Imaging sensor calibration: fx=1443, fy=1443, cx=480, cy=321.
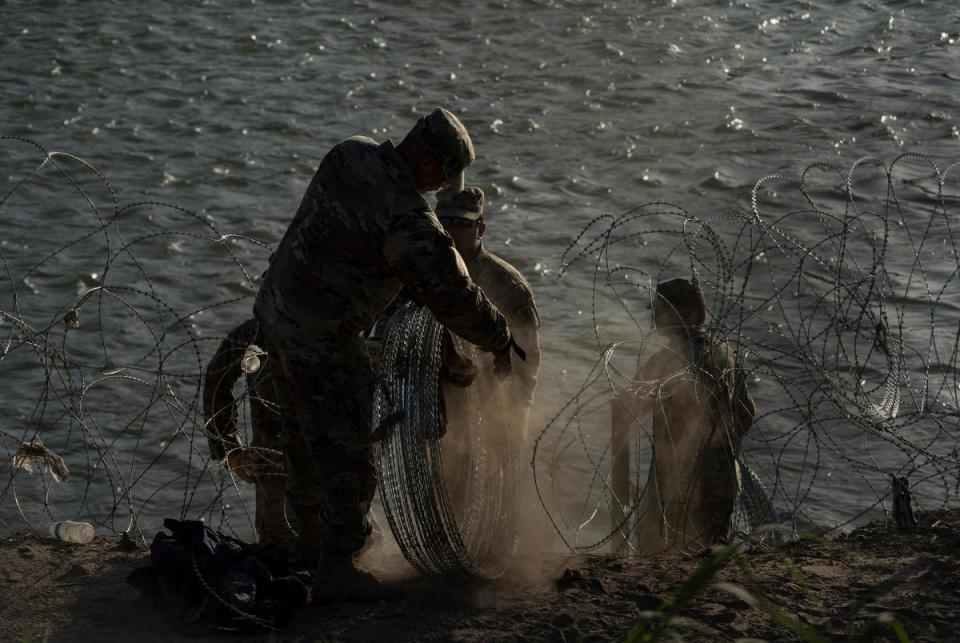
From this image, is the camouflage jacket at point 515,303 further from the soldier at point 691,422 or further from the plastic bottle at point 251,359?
the plastic bottle at point 251,359

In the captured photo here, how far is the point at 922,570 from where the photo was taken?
627 centimetres

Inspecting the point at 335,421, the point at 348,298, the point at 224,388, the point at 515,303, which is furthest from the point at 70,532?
the point at 515,303

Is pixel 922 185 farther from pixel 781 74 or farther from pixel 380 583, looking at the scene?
pixel 380 583

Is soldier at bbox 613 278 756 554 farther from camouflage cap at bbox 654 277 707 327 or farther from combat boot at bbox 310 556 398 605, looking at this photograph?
combat boot at bbox 310 556 398 605

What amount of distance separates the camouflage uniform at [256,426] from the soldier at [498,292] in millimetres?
893

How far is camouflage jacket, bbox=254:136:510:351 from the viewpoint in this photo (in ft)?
18.0

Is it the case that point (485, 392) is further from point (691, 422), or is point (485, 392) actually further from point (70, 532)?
point (70, 532)

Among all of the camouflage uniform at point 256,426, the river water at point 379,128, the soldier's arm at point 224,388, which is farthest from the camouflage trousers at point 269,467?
the river water at point 379,128

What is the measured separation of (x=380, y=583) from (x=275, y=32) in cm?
1623

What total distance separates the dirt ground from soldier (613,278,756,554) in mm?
662

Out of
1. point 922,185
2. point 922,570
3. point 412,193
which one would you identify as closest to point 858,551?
point 922,570

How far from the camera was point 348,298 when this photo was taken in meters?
5.71

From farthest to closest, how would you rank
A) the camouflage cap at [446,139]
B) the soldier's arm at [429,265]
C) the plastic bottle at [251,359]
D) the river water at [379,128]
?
the river water at [379,128], the plastic bottle at [251,359], the camouflage cap at [446,139], the soldier's arm at [429,265]

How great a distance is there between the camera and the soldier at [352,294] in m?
5.50
